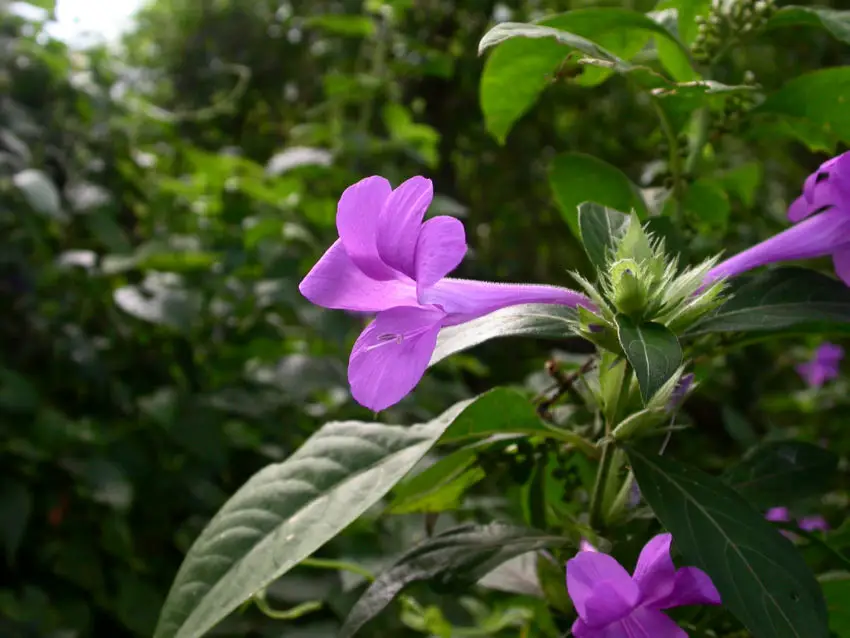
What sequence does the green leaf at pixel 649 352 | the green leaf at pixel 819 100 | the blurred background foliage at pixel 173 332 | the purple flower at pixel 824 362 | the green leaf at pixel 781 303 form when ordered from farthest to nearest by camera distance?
the purple flower at pixel 824 362, the blurred background foliage at pixel 173 332, the green leaf at pixel 819 100, the green leaf at pixel 781 303, the green leaf at pixel 649 352

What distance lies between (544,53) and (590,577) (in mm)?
430

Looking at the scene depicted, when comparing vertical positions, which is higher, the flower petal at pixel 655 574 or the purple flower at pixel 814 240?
the purple flower at pixel 814 240

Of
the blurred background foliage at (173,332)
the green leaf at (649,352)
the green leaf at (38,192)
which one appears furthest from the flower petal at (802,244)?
the green leaf at (38,192)

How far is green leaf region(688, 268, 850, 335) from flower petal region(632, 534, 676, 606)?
6.0 inches

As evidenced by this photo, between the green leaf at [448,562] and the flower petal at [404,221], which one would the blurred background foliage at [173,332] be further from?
the flower petal at [404,221]

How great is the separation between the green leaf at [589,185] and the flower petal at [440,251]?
30 centimetres

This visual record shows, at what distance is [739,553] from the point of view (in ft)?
1.67

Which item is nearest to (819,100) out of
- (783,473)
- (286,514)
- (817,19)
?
(817,19)

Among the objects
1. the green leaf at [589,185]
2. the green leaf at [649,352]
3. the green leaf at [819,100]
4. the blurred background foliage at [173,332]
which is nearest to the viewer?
the green leaf at [649,352]

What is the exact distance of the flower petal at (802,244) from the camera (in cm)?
58

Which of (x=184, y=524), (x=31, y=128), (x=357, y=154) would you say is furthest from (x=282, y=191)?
(x=184, y=524)

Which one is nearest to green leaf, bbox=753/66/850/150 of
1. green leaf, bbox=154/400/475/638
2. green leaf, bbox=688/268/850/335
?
→ green leaf, bbox=688/268/850/335

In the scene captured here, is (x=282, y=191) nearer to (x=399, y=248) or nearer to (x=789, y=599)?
(x=399, y=248)

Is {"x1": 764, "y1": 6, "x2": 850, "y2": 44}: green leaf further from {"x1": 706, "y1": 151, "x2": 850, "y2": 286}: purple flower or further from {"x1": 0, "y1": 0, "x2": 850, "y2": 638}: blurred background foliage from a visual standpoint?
{"x1": 0, "y1": 0, "x2": 850, "y2": 638}: blurred background foliage
